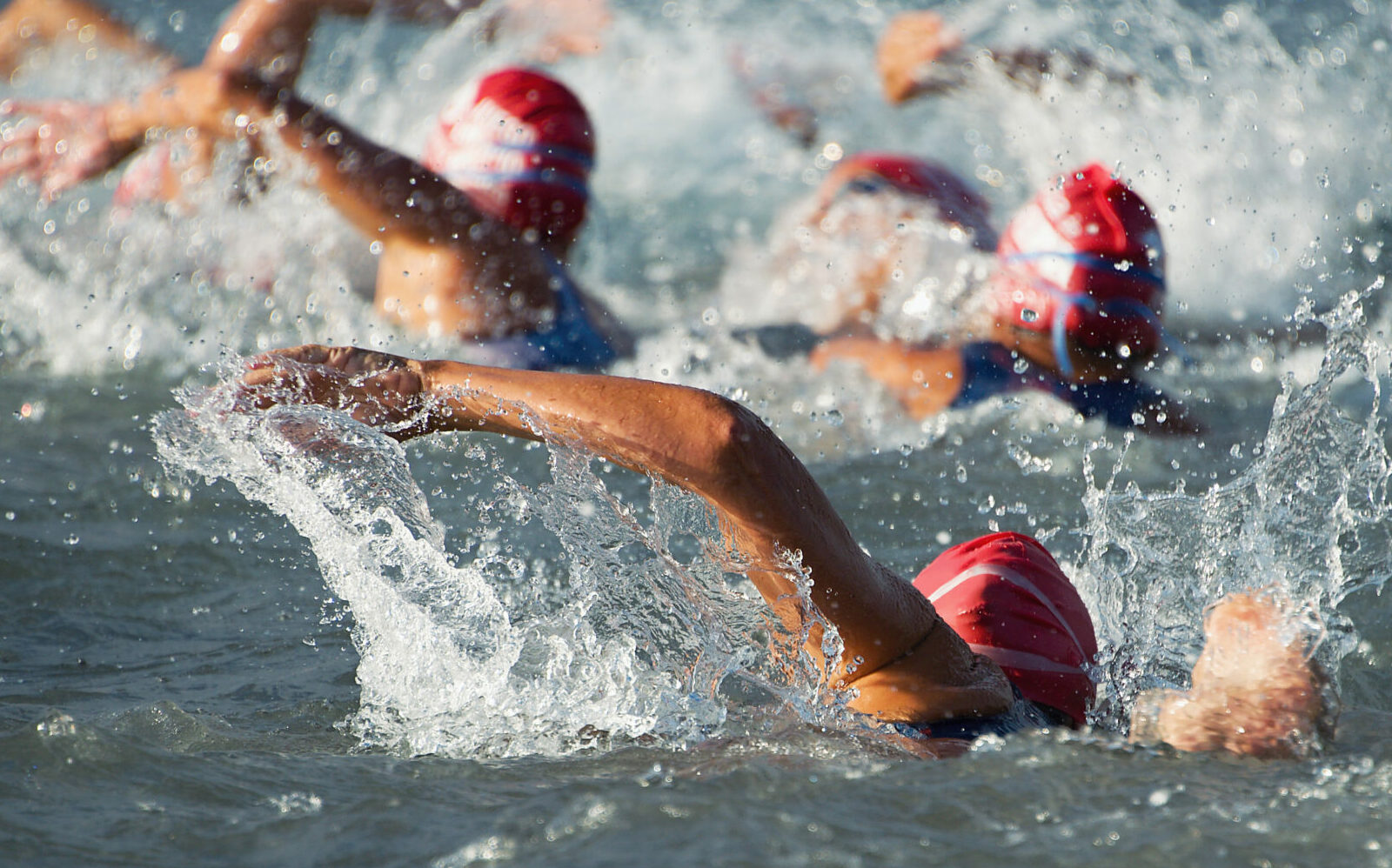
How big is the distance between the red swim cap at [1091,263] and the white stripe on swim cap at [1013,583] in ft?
6.52

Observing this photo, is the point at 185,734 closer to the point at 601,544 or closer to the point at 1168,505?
the point at 601,544

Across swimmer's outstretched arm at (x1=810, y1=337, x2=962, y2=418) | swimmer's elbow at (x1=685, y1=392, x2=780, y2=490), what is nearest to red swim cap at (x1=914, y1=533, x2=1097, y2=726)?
swimmer's elbow at (x1=685, y1=392, x2=780, y2=490)

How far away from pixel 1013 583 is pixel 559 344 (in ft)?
8.30

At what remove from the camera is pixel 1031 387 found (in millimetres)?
4676

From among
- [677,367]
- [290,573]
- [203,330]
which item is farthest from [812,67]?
[290,573]

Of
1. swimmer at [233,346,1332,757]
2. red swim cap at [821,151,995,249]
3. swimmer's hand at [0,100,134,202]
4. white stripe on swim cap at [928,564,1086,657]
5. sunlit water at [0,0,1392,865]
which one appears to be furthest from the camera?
red swim cap at [821,151,995,249]

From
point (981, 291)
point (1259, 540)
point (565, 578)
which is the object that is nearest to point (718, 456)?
point (565, 578)

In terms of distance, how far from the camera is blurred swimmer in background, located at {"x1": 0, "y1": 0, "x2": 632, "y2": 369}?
13.9ft

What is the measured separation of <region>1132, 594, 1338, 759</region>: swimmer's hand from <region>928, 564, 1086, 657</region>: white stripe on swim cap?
272 mm

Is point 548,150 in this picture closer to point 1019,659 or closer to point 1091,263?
point 1091,263

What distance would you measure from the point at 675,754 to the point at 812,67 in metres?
7.96

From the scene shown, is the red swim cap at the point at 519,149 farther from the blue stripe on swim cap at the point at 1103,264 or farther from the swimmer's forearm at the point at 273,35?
the blue stripe on swim cap at the point at 1103,264

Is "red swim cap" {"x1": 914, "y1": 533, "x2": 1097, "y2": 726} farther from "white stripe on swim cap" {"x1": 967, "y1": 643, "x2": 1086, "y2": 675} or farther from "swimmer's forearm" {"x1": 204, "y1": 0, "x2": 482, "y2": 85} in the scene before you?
"swimmer's forearm" {"x1": 204, "y1": 0, "x2": 482, "y2": 85}

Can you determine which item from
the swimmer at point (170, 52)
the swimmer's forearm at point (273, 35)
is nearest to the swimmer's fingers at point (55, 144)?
the swimmer at point (170, 52)
